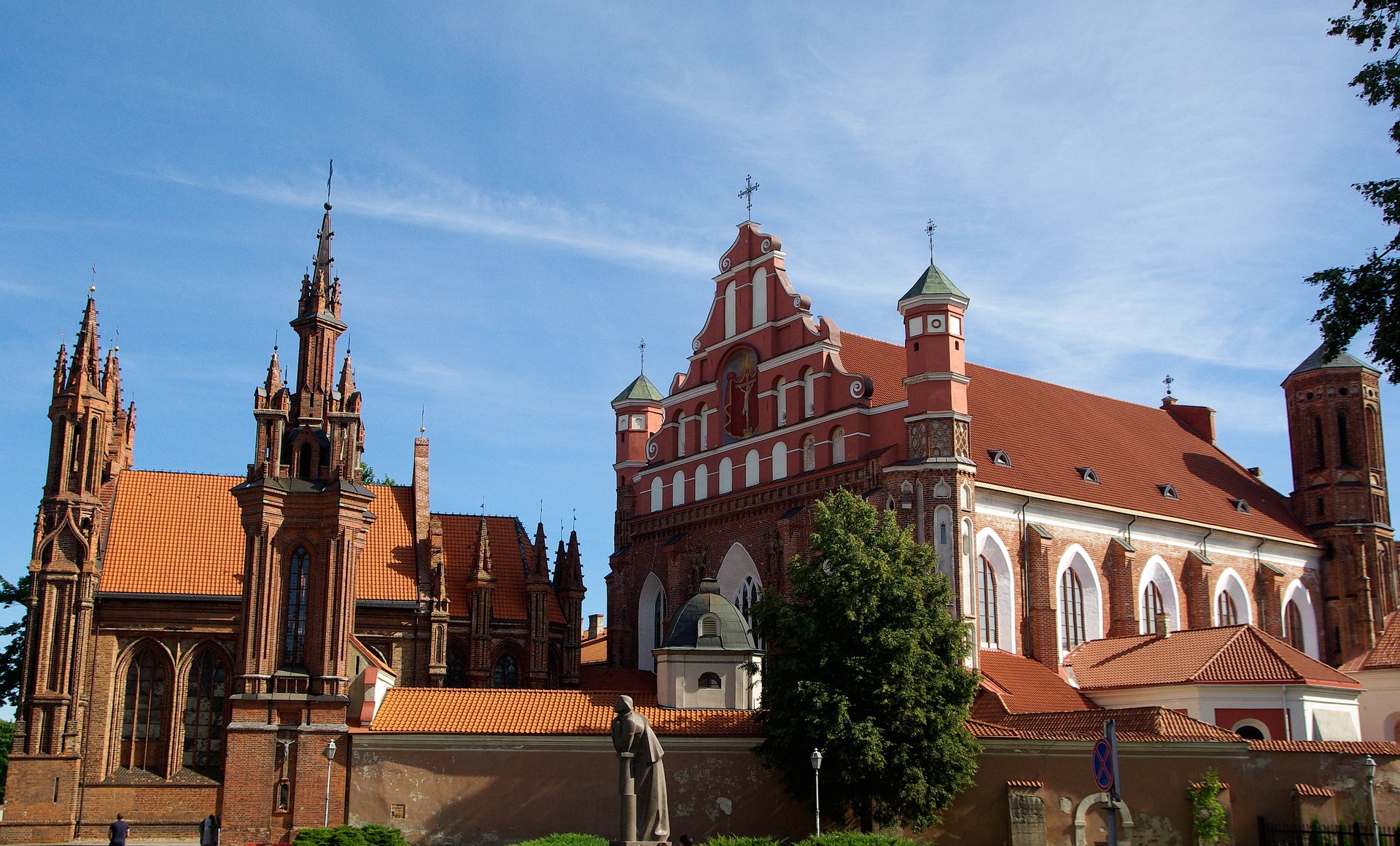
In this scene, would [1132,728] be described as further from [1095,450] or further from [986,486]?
[1095,450]

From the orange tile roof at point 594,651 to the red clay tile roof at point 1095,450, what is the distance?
28.7m

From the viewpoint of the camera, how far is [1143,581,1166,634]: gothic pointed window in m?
47.3

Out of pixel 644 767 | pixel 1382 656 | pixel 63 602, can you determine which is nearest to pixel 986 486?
pixel 1382 656

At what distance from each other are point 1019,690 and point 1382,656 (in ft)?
49.3

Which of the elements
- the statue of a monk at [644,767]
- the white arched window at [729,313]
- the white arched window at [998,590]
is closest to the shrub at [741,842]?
the statue of a monk at [644,767]

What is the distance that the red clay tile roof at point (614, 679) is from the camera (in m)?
45.6

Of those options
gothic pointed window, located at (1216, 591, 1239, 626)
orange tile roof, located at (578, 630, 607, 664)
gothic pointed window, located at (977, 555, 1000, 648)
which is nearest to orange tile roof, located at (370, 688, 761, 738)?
gothic pointed window, located at (977, 555, 1000, 648)

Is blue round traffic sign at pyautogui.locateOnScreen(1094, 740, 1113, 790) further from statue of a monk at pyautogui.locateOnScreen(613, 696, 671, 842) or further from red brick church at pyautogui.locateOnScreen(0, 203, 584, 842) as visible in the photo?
red brick church at pyautogui.locateOnScreen(0, 203, 584, 842)

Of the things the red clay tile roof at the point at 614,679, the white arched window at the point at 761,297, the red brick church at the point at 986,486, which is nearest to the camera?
the red brick church at the point at 986,486

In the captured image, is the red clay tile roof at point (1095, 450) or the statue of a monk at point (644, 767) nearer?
the statue of a monk at point (644, 767)

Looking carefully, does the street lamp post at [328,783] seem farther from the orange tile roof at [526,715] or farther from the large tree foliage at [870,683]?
the large tree foliage at [870,683]

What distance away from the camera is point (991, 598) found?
138 feet

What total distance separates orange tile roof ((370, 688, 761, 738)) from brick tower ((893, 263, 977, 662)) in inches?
321

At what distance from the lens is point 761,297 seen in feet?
153
